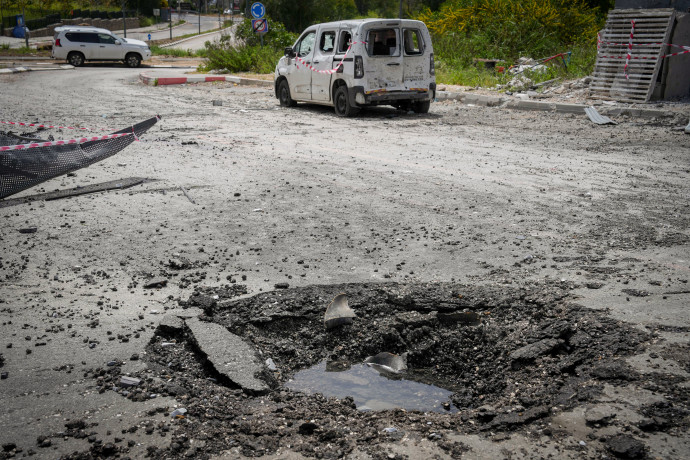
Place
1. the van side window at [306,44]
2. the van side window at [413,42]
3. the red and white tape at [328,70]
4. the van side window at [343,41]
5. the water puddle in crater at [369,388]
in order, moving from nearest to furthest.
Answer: the water puddle in crater at [369,388]
the red and white tape at [328,70]
the van side window at [413,42]
the van side window at [343,41]
the van side window at [306,44]

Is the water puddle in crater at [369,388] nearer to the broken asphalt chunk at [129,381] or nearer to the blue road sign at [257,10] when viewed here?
the broken asphalt chunk at [129,381]

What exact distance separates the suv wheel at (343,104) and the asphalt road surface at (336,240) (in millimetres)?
2498

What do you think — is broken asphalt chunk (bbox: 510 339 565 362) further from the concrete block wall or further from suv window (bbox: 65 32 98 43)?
suv window (bbox: 65 32 98 43)

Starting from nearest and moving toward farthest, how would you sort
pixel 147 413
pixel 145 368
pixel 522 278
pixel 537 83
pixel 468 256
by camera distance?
pixel 147 413, pixel 145 368, pixel 522 278, pixel 468 256, pixel 537 83

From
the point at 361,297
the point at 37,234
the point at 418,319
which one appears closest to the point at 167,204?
the point at 37,234

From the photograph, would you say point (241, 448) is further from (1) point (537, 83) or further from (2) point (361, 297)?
(1) point (537, 83)

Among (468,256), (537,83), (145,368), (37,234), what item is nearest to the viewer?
(145,368)

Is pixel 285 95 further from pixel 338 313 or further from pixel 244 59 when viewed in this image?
pixel 338 313

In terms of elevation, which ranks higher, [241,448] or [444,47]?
[444,47]

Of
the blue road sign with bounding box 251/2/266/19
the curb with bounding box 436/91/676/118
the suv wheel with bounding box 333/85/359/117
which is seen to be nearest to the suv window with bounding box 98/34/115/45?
the blue road sign with bounding box 251/2/266/19

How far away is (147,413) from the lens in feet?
9.34

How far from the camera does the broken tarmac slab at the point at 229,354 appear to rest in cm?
318

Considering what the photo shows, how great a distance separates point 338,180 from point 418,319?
3.73 metres

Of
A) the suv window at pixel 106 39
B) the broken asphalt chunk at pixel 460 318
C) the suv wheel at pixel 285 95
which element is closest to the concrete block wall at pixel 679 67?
the suv wheel at pixel 285 95
